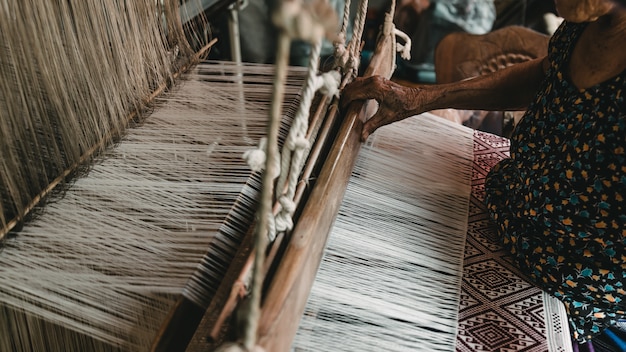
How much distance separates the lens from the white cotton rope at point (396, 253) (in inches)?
34.4

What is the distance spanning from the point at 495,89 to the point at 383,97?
0.29 meters

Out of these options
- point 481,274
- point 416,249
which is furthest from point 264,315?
point 481,274

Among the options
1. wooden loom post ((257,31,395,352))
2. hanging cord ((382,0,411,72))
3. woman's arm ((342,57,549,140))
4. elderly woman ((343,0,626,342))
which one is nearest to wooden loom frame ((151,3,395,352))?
wooden loom post ((257,31,395,352))

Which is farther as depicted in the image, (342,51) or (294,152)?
(342,51)

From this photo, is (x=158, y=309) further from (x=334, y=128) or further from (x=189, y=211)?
(x=334, y=128)

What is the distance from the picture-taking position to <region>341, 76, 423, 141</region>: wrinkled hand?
3.61ft

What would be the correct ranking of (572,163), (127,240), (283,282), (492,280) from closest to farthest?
(283,282), (127,240), (572,163), (492,280)

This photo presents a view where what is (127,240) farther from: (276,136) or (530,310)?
(530,310)

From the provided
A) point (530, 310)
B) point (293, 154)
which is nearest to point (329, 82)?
point (293, 154)

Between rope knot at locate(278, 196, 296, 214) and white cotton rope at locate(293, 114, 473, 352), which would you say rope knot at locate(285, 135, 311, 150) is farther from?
white cotton rope at locate(293, 114, 473, 352)

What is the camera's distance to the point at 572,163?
0.97 m

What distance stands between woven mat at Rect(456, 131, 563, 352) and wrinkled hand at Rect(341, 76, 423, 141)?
0.28 meters

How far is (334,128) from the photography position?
3.57 feet

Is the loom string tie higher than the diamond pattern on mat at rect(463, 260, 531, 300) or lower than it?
lower
